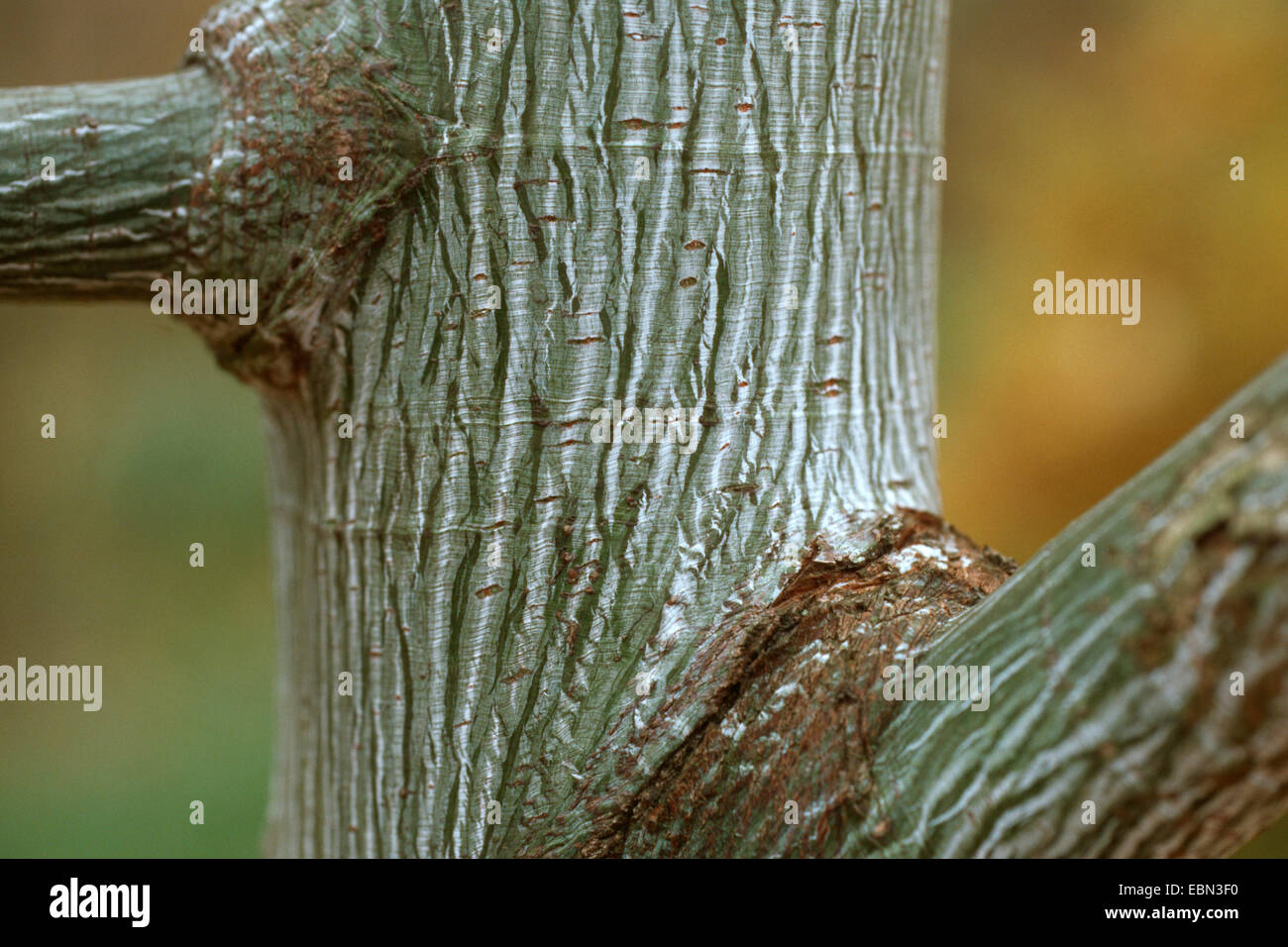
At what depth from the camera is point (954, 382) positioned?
378cm

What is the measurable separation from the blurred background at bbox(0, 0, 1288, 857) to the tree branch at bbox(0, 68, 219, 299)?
8.19 feet

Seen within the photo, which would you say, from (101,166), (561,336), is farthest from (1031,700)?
(101,166)

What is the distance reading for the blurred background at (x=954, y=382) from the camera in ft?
11.2

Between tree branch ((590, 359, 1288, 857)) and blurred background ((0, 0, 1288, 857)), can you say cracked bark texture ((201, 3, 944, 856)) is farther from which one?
blurred background ((0, 0, 1288, 857))

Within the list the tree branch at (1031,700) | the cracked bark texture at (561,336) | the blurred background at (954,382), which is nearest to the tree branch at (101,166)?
the cracked bark texture at (561,336)

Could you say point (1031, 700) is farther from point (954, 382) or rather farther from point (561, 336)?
point (954, 382)

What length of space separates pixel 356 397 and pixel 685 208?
1.22ft

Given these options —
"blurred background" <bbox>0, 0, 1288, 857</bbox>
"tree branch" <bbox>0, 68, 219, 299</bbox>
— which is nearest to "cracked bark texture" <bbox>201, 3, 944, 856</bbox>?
"tree branch" <bbox>0, 68, 219, 299</bbox>

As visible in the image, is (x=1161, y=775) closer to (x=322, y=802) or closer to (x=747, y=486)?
(x=747, y=486)

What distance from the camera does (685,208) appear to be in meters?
1.03

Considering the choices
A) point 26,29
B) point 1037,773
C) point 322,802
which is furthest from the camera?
point 26,29

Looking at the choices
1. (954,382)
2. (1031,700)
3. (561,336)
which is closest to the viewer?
(1031,700)

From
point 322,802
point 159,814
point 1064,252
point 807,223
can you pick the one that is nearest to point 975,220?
point 1064,252

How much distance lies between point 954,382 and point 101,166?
10.3ft
